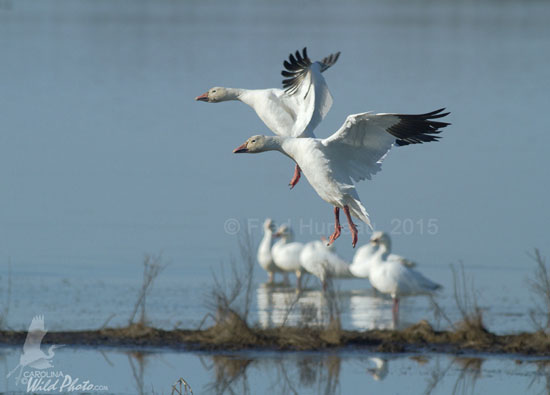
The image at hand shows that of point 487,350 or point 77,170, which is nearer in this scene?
point 487,350

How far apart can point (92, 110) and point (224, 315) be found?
77.5 ft

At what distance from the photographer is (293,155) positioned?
39.1ft

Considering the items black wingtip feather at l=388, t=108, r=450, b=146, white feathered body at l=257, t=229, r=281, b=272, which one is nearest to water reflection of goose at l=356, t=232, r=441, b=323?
white feathered body at l=257, t=229, r=281, b=272

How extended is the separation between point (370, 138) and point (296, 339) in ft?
13.2

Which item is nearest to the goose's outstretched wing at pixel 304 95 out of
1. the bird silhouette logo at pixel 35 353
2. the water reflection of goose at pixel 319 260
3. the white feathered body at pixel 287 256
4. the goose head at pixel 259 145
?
the goose head at pixel 259 145

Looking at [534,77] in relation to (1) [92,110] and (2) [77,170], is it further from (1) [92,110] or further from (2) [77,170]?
(2) [77,170]

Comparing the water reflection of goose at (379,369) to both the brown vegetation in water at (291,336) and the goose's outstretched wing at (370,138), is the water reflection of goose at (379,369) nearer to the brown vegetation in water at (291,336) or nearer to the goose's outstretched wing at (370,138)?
the brown vegetation in water at (291,336)

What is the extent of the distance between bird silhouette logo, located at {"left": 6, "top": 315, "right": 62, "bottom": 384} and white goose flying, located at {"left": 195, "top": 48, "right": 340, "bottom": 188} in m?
3.89

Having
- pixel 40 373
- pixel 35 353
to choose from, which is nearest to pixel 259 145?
pixel 40 373

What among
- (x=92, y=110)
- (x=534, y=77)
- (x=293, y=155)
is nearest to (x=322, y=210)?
(x=293, y=155)

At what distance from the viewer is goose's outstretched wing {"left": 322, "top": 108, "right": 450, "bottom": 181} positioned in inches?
451

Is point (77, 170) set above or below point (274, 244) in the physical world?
above

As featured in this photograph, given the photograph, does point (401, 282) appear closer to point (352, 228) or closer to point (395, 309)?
point (395, 309)

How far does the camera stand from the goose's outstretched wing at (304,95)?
13.5m
